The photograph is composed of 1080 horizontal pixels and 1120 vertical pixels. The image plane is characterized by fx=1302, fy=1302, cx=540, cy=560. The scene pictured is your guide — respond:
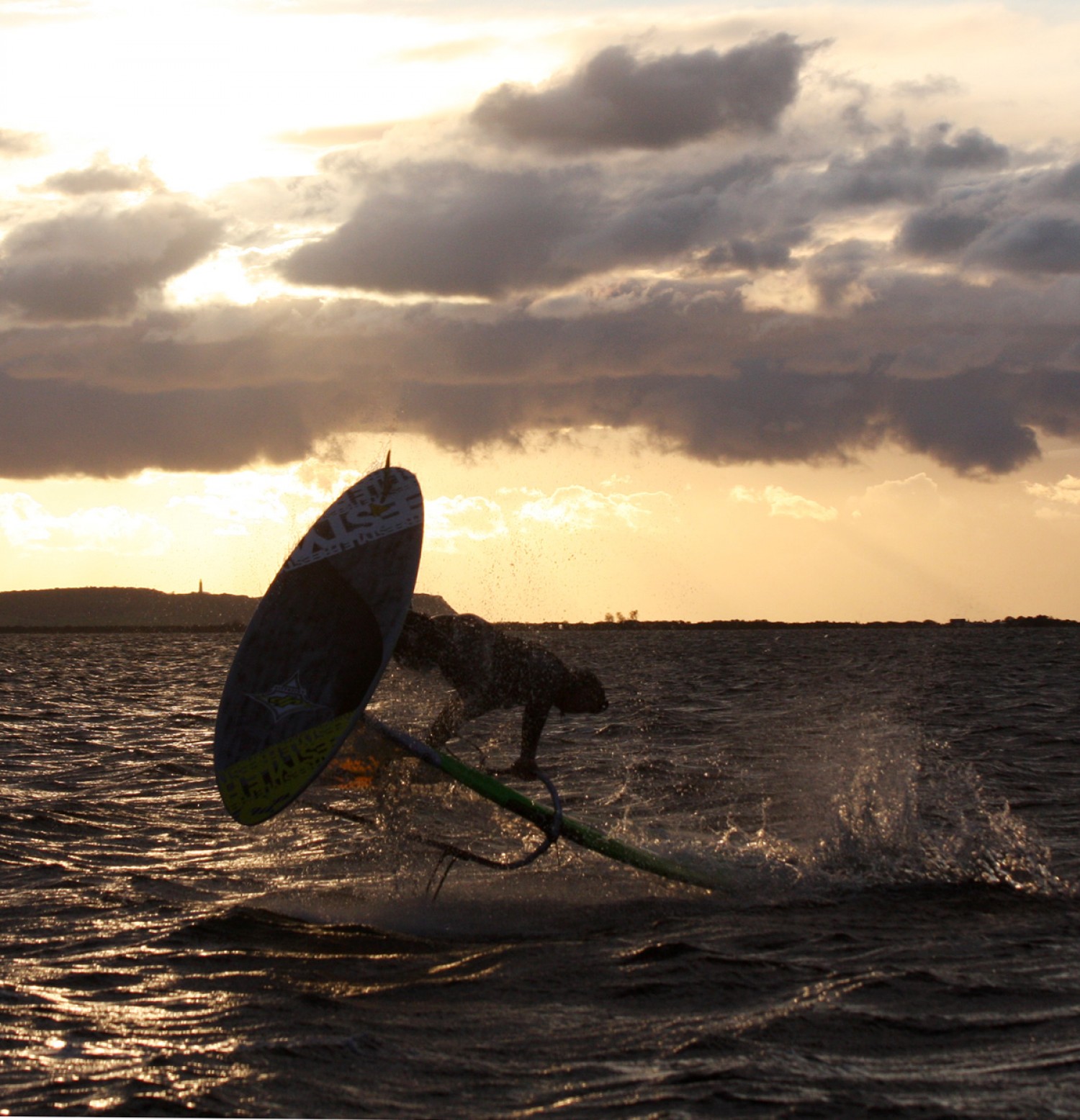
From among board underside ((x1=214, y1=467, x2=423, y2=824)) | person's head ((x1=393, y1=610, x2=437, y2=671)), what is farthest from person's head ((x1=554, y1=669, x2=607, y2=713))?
board underside ((x1=214, y1=467, x2=423, y2=824))

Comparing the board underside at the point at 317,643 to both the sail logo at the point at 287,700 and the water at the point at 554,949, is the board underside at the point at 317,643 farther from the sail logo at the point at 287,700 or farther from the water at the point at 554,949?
the water at the point at 554,949

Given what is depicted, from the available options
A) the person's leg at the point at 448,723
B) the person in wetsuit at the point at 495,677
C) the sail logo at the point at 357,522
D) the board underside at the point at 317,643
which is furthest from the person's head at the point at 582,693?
the sail logo at the point at 357,522

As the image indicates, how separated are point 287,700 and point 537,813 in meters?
2.27

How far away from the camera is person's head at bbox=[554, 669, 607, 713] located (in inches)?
425

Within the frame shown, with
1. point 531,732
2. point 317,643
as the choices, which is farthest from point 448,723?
point 317,643

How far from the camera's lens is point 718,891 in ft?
37.9

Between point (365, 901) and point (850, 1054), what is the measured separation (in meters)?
5.01

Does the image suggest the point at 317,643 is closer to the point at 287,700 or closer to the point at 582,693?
the point at 287,700

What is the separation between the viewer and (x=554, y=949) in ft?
31.4

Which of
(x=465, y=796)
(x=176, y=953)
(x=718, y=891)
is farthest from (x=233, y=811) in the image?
(x=718, y=891)

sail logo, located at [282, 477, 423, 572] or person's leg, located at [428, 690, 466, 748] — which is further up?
sail logo, located at [282, 477, 423, 572]

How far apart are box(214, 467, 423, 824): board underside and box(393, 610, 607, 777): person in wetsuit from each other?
1.79 ft

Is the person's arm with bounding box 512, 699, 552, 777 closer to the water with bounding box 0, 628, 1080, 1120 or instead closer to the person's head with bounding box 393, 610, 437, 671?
the water with bounding box 0, 628, 1080, 1120

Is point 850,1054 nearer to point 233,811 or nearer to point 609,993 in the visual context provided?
point 609,993
